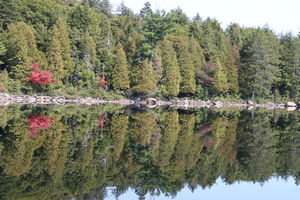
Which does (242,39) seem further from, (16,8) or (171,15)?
(16,8)

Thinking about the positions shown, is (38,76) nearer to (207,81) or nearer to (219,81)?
(207,81)

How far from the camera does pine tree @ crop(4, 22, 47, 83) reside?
126 ft

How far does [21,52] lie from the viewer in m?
38.6

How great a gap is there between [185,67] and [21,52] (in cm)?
2604

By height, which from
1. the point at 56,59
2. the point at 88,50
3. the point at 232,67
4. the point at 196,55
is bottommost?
the point at 56,59

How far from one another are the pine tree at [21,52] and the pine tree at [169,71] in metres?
18.9

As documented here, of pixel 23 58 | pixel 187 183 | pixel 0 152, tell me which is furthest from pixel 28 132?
pixel 23 58

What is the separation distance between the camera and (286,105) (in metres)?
55.2

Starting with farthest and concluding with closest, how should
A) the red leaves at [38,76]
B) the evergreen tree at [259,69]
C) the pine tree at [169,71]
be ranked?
the evergreen tree at [259,69] → the pine tree at [169,71] → the red leaves at [38,76]

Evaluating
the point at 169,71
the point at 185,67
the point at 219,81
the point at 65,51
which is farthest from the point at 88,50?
the point at 219,81

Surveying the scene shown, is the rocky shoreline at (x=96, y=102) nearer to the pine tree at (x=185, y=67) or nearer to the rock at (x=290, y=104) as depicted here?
the rock at (x=290, y=104)

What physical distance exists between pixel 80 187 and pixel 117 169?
1701 mm

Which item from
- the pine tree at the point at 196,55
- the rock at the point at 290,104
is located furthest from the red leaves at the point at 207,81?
the rock at the point at 290,104

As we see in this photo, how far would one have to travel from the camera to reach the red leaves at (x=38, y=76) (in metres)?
38.1
